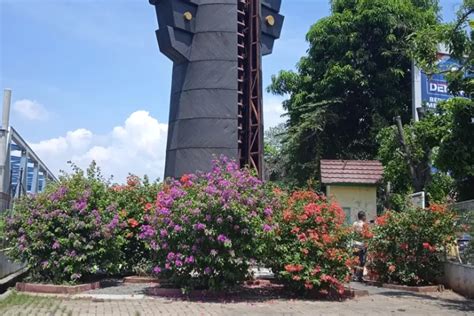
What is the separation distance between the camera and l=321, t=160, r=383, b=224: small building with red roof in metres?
17.8

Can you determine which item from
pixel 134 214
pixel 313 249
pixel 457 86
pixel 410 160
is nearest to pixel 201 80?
pixel 410 160

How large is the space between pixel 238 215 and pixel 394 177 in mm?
11635

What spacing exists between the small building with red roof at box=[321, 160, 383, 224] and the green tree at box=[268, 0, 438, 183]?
28.7 ft

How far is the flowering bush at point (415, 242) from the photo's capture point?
37.2ft

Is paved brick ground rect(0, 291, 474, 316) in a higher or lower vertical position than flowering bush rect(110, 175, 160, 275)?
lower

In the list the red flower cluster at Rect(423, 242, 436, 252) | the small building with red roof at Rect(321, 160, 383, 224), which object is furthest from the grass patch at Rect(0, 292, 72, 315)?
the small building with red roof at Rect(321, 160, 383, 224)

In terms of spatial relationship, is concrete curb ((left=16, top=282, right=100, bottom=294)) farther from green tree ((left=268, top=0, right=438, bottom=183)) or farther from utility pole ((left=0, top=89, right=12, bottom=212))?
green tree ((left=268, top=0, right=438, bottom=183))

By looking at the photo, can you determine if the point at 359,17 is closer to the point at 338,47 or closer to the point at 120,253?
the point at 338,47

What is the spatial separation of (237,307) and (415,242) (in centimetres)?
450

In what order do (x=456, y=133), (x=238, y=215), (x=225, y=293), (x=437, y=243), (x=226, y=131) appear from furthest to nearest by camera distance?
(x=226, y=131), (x=456, y=133), (x=437, y=243), (x=225, y=293), (x=238, y=215)

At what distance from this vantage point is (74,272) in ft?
35.1

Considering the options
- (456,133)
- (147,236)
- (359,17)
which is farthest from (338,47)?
(147,236)

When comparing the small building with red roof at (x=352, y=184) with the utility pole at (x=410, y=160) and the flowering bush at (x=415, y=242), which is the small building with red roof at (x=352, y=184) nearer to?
the utility pole at (x=410, y=160)

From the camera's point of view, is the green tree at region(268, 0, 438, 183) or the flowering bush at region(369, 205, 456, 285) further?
the green tree at region(268, 0, 438, 183)
